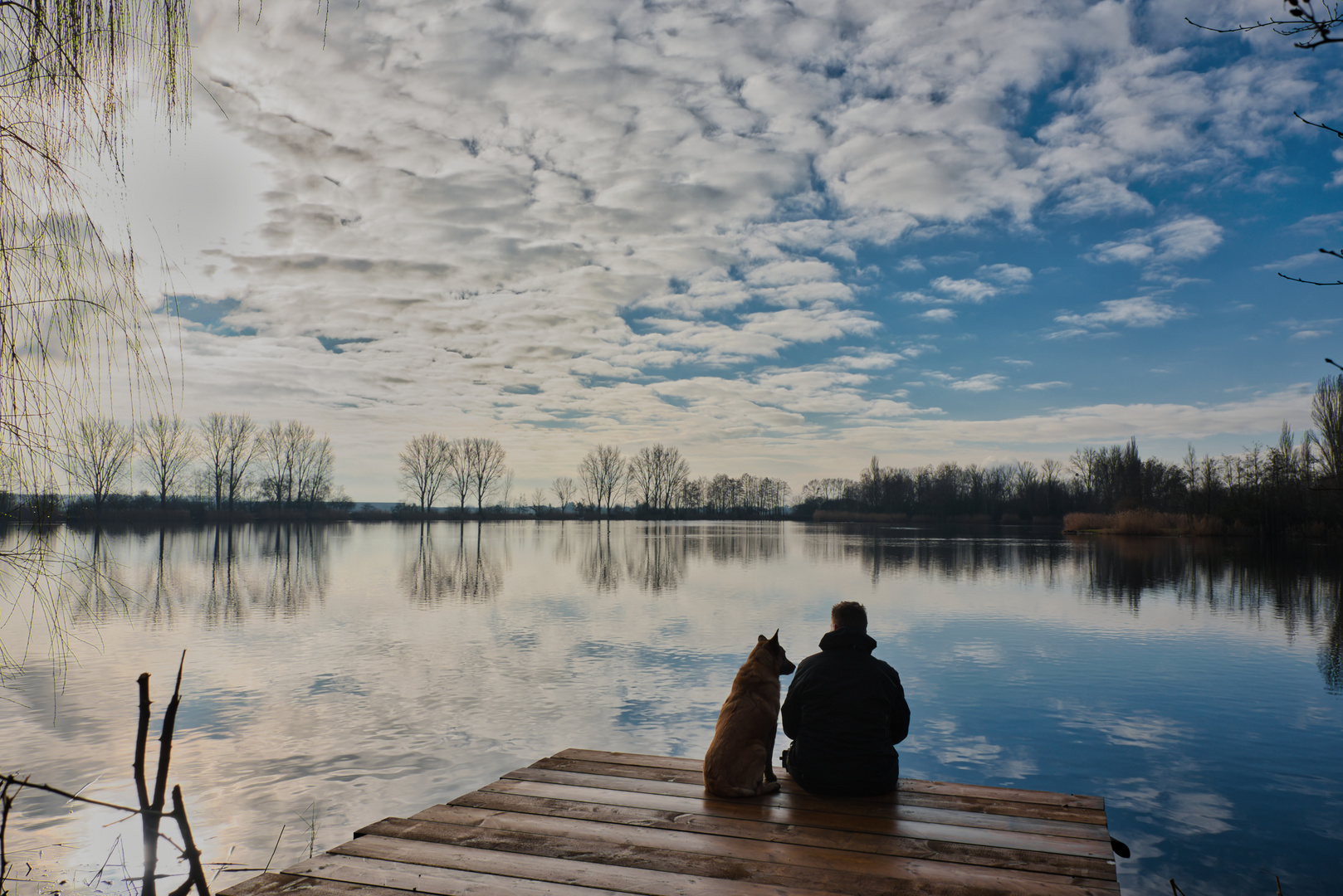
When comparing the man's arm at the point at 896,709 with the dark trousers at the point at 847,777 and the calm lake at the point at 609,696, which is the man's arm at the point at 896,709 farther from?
the calm lake at the point at 609,696

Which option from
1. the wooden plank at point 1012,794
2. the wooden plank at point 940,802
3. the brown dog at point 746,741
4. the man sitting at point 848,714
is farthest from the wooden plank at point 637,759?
the wooden plank at point 1012,794

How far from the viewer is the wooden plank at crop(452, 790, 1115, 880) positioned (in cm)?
369

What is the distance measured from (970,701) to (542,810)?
7.00 m

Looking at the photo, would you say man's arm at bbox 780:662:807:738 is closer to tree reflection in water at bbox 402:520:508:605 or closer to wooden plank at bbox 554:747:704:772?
wooden plank at bbox 554:747:704:772

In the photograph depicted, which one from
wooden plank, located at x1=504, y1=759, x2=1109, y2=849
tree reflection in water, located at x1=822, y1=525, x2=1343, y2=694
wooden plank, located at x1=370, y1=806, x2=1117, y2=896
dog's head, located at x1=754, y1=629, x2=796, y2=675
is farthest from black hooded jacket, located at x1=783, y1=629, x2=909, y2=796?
tree reflection in water, located at x1=822, y1=525, x2=1343, y2=694

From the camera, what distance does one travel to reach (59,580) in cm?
243

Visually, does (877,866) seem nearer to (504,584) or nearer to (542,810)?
(542,810)

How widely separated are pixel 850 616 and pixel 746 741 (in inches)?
40.2

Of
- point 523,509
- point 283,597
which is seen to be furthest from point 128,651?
point 523,509

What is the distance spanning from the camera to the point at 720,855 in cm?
375

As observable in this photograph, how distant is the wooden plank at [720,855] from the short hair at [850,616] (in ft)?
4.23

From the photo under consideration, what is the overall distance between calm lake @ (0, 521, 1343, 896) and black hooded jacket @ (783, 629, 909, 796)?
2.19m

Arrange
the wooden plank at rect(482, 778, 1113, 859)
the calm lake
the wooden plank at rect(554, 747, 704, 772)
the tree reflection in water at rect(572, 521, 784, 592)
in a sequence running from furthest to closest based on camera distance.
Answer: the tree reflection in water at rect(572, 521, 784, 592) → the calm lake → the wooden plank at rect(554, 747, 704, 772) → the wooden plank at rect(482, 778, 1113, 859)

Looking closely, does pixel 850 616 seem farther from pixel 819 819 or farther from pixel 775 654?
pixel 819 819
